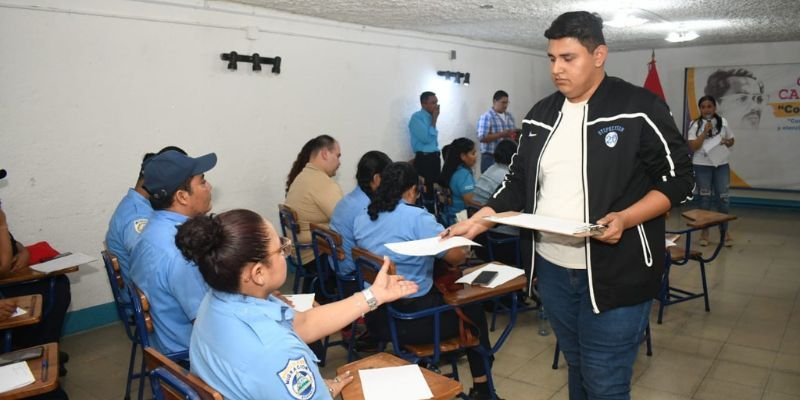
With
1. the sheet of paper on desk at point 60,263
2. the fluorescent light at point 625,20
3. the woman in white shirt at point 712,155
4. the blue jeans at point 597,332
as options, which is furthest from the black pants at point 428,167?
the blue jeans at point 597,332

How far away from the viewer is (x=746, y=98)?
8.52 metres

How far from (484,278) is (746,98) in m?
7.75

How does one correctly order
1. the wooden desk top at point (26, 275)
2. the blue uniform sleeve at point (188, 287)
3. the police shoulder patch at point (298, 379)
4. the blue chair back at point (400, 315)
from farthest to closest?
the wooden desk top at point (26, 275)
the blue chair back at point (400, 315)
the blue uniform sleeve at point (188, 287)
the police shoulder patch at point (298, 379)

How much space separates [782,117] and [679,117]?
1.43 metres

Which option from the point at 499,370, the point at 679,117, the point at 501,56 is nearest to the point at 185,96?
the point at 499,370

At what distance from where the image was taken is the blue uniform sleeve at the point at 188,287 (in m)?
2.00

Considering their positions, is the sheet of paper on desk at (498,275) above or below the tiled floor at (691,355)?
above

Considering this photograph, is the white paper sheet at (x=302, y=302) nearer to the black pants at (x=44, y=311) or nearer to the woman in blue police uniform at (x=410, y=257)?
the woman in blue police uniform at (x=410, y=257)

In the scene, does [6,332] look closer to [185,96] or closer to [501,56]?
[185,96]

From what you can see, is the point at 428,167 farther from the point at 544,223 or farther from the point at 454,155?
the point at 544,223

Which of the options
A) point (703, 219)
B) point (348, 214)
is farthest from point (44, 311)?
point (703, 219)

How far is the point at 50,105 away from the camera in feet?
12.5

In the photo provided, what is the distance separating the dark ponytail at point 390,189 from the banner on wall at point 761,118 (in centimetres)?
780

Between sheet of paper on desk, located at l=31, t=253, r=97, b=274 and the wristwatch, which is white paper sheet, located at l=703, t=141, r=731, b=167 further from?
sheet of paper on desk, located at l=31, t=253, r=97, b=274
